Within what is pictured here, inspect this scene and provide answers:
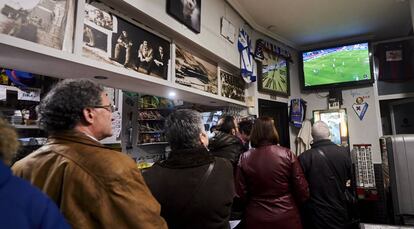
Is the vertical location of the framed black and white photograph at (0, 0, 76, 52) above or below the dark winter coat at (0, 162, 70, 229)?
above

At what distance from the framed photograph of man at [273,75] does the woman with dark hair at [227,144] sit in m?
1.75

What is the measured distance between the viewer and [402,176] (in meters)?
2.11

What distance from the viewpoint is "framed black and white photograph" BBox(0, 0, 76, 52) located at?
117 centimetres

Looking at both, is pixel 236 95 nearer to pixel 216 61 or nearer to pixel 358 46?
pixel 216 61

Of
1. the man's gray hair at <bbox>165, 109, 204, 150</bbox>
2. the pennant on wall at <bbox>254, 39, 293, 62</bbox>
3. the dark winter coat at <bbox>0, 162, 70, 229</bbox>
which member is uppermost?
the pennant on wall at <bbox>254, 39, 293, 62</bbox>

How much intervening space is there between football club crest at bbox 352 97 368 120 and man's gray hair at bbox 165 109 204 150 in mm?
4139

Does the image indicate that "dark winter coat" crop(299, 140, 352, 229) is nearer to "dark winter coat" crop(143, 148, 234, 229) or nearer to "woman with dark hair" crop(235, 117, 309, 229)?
"woman with dark hair" crop(235, 117, 309, 229)

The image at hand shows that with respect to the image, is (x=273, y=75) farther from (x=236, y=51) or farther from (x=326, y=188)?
(x=326, y=188)

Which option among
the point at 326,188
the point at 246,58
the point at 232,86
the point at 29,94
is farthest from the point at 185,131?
the point at 246,58

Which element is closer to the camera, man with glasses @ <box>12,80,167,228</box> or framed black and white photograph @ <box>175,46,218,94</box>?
man with glasses @ <box>12,80,167,228</box>

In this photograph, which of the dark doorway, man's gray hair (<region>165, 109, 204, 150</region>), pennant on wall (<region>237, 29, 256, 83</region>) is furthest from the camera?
the dark doorway

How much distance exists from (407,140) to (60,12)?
8.61ft

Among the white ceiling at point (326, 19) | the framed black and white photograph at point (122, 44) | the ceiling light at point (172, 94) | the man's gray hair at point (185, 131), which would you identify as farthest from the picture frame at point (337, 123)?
the man's gray hair at point (185, 131)

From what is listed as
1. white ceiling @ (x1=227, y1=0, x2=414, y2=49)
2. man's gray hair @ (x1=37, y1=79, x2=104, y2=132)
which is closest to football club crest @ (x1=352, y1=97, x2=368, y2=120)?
white ceiling @ (x1=227, y1=0, x2=414, y2=49)
